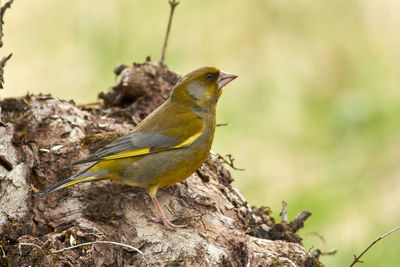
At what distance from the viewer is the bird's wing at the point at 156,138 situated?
13.5 ft

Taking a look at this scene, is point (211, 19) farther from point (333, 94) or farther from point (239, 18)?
point (333, 94)

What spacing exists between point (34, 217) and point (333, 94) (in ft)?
19.2

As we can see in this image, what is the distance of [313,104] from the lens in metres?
8.58

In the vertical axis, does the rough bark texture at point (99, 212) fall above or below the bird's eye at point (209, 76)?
below

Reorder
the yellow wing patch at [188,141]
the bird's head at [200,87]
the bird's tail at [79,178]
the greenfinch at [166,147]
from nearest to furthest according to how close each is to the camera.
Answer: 1. the bird's tail at [79,178]
2. the greenfinch at [166,147]
3. the yellow wing patch at [188,141]
4. the bird's head at [200,87]

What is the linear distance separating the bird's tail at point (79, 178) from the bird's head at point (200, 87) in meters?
0.90

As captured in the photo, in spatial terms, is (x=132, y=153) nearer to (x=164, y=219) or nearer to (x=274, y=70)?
(x=164, y=219)

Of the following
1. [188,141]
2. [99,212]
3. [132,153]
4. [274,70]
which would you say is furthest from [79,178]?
[274,70]

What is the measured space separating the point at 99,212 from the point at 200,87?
1.26 meters

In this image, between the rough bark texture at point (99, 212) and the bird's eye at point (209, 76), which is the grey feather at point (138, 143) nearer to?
the rough bark texture at point (99, 212)

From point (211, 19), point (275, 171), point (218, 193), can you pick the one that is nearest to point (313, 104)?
point (275, 171)

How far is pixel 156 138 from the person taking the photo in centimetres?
425

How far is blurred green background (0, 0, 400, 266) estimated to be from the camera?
7.55m

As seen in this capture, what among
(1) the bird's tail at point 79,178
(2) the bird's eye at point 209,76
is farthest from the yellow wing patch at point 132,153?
(2) the bird's eye at point 209,76
